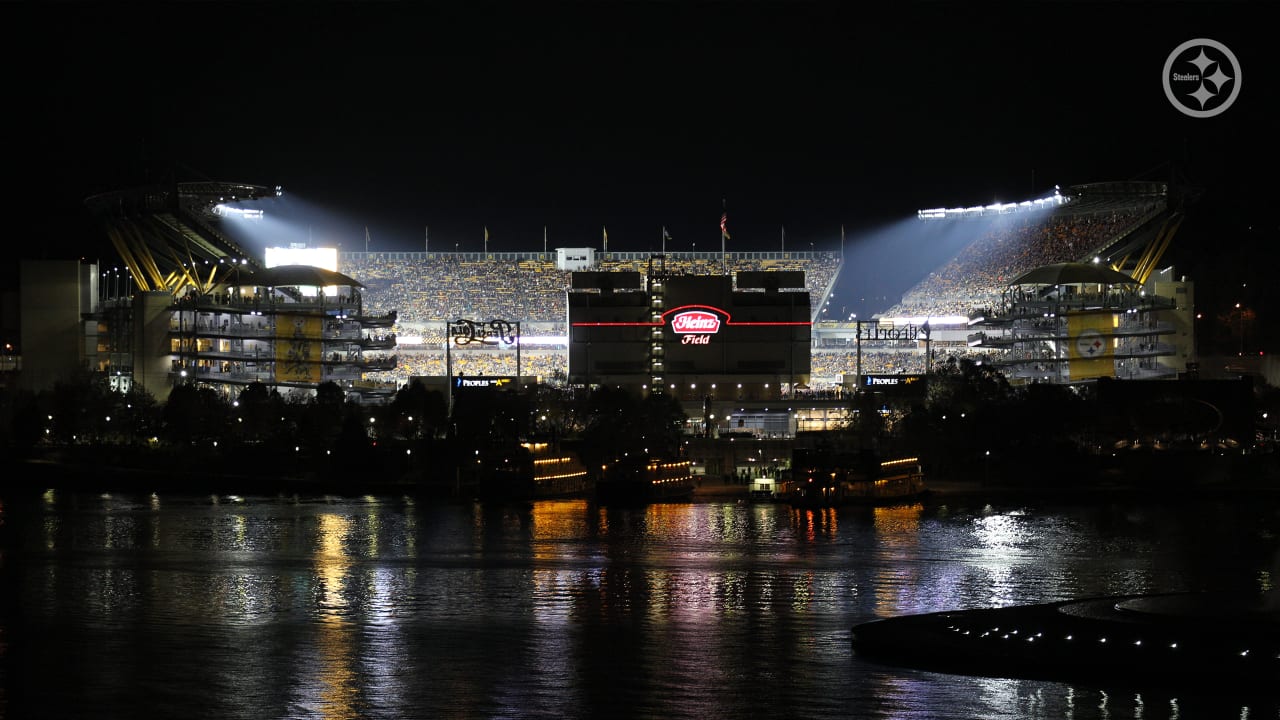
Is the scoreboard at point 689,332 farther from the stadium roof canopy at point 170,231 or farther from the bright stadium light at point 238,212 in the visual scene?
the bright stadium light at point 238,212

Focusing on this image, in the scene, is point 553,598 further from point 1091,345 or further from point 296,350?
point 1091,345

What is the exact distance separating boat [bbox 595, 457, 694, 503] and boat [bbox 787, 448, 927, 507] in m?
5.82

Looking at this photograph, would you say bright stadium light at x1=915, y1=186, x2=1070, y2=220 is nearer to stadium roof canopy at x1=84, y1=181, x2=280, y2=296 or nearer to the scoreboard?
the scoreboard

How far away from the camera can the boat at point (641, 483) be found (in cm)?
7356

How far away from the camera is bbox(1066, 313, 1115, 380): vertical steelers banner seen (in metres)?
103

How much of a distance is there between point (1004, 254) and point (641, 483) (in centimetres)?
5466

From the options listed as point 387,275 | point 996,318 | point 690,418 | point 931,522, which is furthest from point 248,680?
point 387,275

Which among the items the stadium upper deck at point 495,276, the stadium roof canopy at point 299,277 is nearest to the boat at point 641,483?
the stadium roof canopy at point 299,277

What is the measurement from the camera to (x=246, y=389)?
97188mm

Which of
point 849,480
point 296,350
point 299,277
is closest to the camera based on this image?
point 849,480

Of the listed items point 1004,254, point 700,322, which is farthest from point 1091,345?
point 700,322

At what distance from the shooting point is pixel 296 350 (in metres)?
105

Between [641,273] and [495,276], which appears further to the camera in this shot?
[495,276]

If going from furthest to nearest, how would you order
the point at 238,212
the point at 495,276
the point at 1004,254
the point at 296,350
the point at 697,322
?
1. the point at 1004,254
2. the point at 495,276
3. the point at 238,212
4. the point at 697,322
5. the point at 296,350
